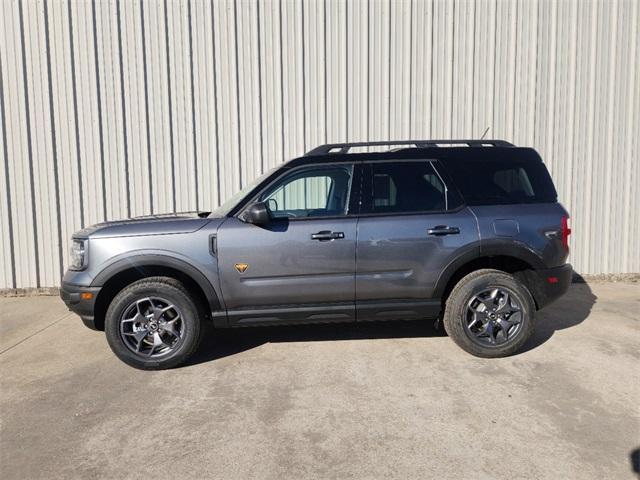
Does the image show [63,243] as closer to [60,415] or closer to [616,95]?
[60,415]

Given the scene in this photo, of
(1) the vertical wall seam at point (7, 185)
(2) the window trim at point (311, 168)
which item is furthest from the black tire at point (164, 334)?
(1) the vertical wall seam at point (7, 185)

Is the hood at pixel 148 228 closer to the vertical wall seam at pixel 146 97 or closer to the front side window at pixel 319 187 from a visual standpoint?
the front side window at pixel 319 187

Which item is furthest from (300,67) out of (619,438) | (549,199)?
(619,438)

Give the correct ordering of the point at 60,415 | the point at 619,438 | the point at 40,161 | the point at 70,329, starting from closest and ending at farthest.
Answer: the point at 619,438
the point at 60,415
the point at 70,329
the point at 40,161

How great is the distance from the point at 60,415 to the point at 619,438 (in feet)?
12.2

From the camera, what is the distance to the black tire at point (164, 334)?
360 cm

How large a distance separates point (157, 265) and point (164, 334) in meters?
0.61

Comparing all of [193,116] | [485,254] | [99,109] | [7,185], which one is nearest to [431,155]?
[485,254]

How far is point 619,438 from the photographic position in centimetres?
260

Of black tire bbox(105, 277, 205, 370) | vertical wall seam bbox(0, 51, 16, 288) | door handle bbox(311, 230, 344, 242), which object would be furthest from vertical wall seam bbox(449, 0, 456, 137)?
vertical wall seam bbox(0, 51, 16, 288)

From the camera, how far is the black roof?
3906mm

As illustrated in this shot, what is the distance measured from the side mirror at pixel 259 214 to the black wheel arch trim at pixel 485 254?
1.63 metres

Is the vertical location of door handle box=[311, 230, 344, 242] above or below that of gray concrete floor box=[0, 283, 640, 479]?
above

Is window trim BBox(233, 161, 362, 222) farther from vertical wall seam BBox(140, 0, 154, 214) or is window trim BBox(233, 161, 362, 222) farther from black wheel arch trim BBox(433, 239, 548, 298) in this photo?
vertical wall seam BBox(140, 0, 154, 214)
